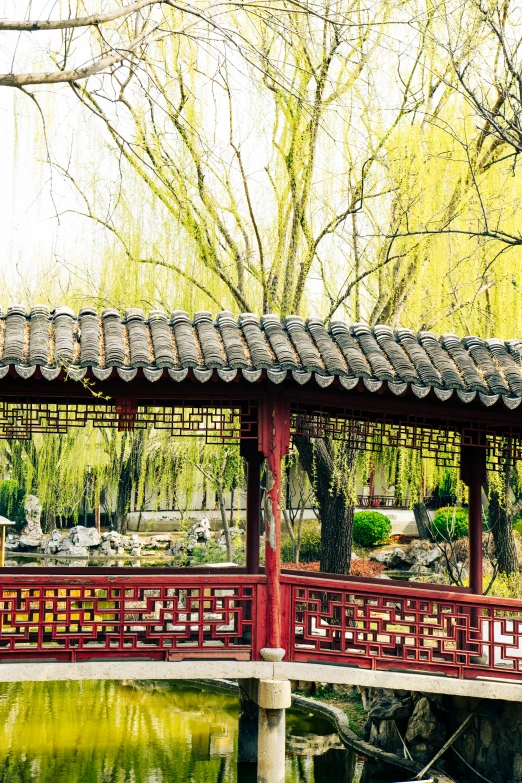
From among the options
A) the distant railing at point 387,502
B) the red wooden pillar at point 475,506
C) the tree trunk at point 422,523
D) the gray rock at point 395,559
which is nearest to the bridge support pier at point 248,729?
the red wooden pillar at point 475,506

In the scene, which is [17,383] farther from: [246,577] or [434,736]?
[434,736]

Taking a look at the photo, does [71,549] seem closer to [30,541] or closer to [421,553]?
[30,541]

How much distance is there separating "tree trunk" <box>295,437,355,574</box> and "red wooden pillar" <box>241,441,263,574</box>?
5.81 ft

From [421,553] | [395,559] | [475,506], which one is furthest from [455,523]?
[475,506]

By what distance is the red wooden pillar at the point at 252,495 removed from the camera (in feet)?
27.3

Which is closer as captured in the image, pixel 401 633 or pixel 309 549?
pixel 401 633

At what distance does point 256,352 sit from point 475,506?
8.64ft

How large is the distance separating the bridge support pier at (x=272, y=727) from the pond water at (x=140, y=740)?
4.56 ft

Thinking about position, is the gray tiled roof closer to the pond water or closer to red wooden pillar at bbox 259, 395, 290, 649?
red wooden pillar at bbox 259, 395, 290, 649

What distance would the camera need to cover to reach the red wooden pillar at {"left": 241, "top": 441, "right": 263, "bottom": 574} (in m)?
8.34

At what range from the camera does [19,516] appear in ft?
86.7

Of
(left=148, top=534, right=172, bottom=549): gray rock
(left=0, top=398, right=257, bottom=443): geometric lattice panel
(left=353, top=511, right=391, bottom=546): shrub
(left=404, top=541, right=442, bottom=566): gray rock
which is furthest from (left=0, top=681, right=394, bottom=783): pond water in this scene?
(left=148, top=534, right=172, bottom=549): gray rock

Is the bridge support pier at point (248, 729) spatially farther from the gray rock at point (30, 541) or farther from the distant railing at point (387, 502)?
the distant railing at point (387, 502)

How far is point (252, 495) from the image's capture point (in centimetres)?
833
